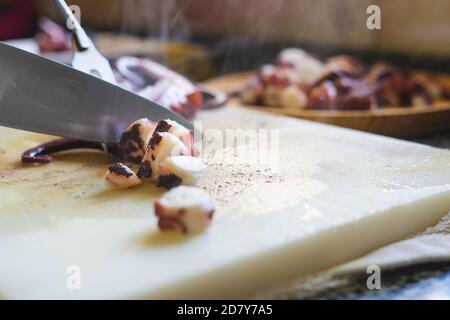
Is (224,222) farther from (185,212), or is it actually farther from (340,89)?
(340,89)

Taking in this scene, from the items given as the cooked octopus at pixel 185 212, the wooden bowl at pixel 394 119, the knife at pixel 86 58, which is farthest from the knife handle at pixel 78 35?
the wooden bowl at pixel 394 119

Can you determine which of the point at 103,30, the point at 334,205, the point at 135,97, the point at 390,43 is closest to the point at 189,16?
the point at 103,30

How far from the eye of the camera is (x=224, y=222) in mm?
935

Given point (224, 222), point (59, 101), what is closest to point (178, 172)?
point (224, 222)

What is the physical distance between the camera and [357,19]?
9.43 feet

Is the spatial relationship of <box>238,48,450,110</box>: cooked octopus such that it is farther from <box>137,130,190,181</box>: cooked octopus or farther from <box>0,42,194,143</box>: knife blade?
<box>137,130,190,181</box>: cooked octopus

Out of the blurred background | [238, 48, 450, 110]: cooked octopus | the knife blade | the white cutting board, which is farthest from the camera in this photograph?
the blurred background

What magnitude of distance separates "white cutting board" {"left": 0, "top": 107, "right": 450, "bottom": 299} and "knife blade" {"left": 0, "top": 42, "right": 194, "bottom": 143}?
91mm

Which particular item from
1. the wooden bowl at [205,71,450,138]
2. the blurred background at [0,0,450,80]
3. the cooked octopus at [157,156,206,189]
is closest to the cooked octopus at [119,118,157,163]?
the cooked octopus at [157,156,206,189]

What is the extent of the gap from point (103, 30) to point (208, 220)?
444cm

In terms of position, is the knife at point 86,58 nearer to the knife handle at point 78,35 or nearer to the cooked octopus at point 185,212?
the knife handle at point 78,35

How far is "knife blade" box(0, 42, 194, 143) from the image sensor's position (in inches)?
46.8

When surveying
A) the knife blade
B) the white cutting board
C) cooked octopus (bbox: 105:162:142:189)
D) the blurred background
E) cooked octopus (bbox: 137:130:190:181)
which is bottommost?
the white cutting board

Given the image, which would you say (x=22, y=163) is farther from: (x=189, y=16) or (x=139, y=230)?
(x=189, y=16)
